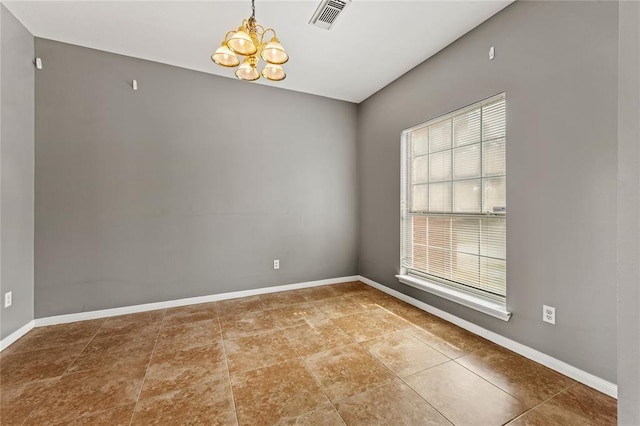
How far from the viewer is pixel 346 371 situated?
6.39ft

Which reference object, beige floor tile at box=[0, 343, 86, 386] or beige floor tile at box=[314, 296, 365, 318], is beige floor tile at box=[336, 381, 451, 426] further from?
beige floor tile at box=[0, 343, 86, 386]

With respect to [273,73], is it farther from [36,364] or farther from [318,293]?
[36,364]

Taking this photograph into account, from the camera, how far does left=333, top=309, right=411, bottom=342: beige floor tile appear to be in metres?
2.53

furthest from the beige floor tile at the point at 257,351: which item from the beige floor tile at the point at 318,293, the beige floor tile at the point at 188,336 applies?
the beige floor tile at the point at 318,293

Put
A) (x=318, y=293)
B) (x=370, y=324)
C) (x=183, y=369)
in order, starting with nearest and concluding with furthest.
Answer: (x=183, y=369)
(x=370, y=324)
(x=318, y=293)

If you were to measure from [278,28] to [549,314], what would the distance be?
341cm

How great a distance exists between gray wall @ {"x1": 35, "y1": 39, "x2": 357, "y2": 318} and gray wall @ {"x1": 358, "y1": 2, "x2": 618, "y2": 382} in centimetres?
218

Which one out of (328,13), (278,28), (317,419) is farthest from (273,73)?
(317,419)

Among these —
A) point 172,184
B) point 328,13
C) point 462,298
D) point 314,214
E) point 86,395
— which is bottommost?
point 86,395

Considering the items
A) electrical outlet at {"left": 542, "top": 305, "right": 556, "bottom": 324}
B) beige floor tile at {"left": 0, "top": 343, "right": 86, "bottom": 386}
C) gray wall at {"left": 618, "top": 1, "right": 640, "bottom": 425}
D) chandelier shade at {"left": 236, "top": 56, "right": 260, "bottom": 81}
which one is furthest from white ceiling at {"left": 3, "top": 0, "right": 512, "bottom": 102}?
beige floor tile at {"left": 0, "top": 343, "right": 86, "bottom": 386}

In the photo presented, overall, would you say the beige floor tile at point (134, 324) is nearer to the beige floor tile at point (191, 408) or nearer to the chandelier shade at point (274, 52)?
the beige floor tile at point (191, 408)

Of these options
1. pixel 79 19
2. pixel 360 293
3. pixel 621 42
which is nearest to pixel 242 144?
pixel 79 19

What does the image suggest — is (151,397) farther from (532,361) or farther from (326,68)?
(326,68)

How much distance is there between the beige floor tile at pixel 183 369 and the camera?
180 centimetres
